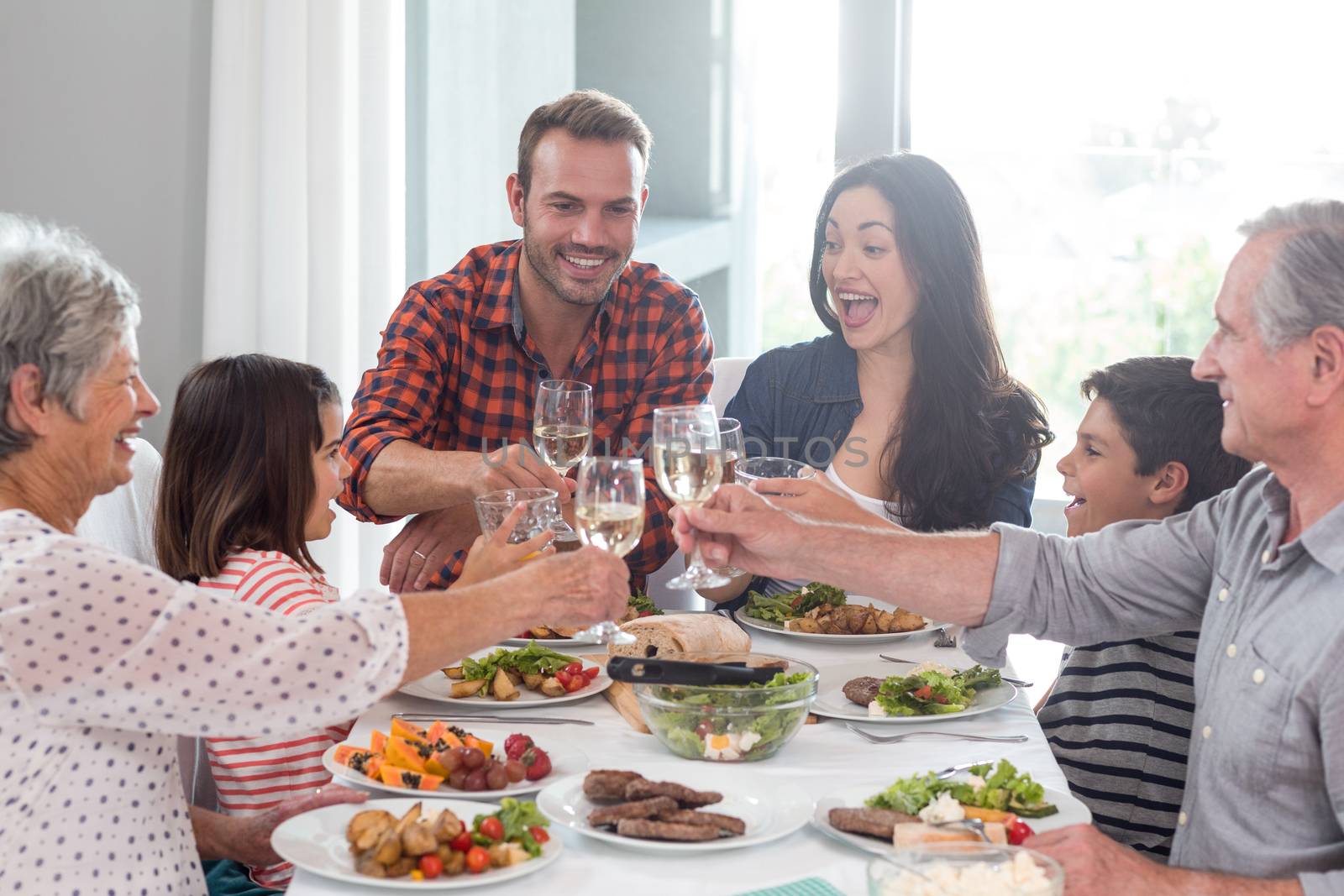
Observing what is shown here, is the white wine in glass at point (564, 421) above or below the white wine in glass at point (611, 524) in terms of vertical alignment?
above

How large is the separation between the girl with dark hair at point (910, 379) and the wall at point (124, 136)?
5.60 feet

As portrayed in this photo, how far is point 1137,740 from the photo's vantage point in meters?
2.02

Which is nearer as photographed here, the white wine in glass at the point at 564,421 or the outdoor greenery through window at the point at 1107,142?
the white wine in glass at the point at 564,421

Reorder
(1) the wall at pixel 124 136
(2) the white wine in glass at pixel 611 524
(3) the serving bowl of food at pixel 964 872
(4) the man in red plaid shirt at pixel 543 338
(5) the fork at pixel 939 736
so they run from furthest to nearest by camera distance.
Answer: (1) the wall at pixel 124 136 → (4) the man in red plaid shirt at pixel 543 338 → (5) the fork at pixel 939 736 → (2) the white wine in glass at pixel 611 524 → (3) the serving bowl of food at pixel 964 872

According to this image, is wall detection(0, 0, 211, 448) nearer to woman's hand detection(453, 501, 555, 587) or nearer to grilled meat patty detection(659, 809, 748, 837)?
woman's hand detection(453, 501, 555, 587)

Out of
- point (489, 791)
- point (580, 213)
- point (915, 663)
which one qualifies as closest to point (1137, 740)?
point (915, 663)

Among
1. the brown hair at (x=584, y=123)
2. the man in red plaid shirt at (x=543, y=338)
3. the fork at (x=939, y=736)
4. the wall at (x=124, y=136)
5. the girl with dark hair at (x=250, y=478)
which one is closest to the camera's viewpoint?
the fork at (x=939, y=736)

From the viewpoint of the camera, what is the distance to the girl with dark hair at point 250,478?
206 cm

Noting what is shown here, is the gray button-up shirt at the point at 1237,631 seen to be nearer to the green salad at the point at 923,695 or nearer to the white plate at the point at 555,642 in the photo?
the green salad at the point at 923,695

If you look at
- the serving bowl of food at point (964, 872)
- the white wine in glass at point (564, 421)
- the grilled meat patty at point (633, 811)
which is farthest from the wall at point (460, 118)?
the serving bowl of food at point (964, 872)

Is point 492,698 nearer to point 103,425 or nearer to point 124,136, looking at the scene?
point 103,425

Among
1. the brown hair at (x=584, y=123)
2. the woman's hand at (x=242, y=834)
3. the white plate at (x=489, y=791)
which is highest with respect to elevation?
the brown hair at (x=584, y=123)

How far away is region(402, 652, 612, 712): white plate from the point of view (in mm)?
1844

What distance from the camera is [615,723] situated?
71.4 inches
